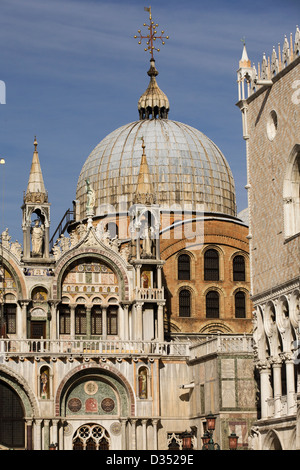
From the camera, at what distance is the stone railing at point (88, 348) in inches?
2095

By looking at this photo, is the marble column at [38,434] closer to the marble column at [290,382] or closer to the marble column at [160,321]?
the marble column at [160,321]

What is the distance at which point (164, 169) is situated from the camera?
68.1 metres

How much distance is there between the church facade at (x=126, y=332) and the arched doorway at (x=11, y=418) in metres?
0.04

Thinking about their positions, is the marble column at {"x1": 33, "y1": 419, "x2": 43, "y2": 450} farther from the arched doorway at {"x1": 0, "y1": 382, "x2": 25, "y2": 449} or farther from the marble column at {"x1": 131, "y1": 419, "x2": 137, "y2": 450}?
the marble column at {"x1": 131, "y1": 419, "x2": 137, "y2": 450}

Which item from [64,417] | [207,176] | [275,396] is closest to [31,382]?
[64,417]

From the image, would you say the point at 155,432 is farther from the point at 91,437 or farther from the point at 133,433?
the point at 91,437

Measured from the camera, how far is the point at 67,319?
56.4m

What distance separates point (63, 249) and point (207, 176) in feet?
47.8

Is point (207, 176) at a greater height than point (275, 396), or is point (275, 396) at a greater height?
point (207, 176)

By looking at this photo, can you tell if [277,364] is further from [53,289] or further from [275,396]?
[53,289]

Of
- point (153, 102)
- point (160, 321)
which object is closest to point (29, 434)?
point (160, 321)

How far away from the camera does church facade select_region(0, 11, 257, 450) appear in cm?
5262

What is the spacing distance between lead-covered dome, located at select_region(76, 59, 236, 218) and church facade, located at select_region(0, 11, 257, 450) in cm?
445

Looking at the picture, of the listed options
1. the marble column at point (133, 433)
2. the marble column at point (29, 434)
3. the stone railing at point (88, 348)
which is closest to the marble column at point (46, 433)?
the marble column at point (29, 434)
